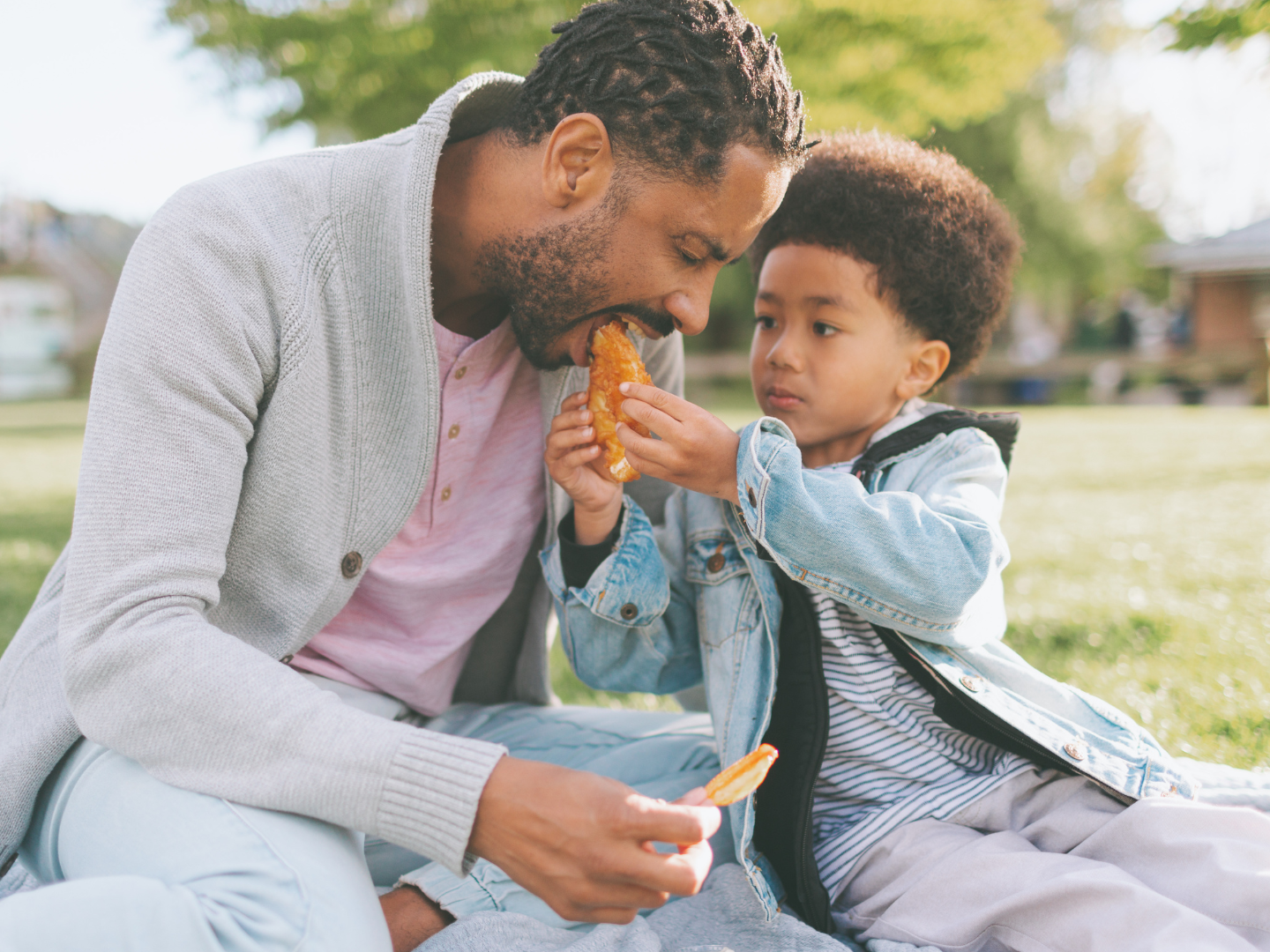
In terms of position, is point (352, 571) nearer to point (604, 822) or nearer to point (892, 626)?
point (604, 822)

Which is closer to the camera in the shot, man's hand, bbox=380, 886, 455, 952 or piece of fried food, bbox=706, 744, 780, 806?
piece of fried food, bbox=706, 744, 780, 806

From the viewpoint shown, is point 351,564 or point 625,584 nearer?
point 351,564

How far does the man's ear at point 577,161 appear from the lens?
7.34ft

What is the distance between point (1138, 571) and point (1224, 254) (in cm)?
2448

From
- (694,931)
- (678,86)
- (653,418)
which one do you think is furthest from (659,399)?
(694,931)

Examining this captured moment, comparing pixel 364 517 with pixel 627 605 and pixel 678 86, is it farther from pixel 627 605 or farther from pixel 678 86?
pixel 678 86

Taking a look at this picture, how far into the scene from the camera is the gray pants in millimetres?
1890

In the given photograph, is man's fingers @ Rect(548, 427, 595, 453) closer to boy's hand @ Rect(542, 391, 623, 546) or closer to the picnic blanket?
boy's hand @ Rect(542, 391, 623, 546)

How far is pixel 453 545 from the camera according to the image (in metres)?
2.63

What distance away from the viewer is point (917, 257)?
2688 millimetres

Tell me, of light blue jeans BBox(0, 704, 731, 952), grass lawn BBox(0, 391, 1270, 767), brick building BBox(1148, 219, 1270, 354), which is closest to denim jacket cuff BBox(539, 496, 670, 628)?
light blue jeans BBox(0, 704, 731, 952)

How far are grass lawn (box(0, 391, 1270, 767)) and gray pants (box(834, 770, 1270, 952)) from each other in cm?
113

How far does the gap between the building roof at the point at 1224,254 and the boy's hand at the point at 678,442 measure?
28.4m

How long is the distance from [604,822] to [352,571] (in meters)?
0.96
